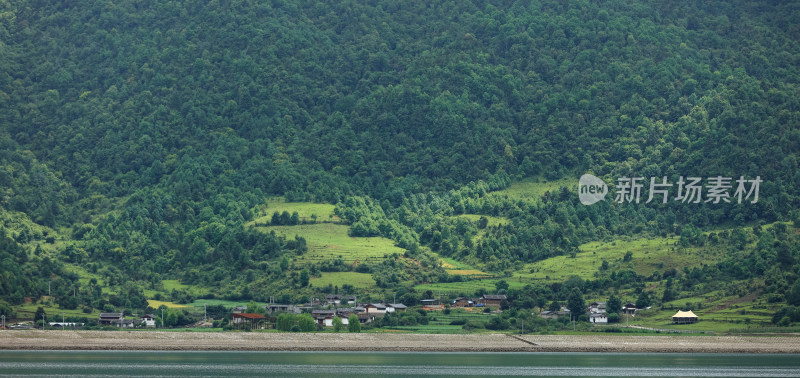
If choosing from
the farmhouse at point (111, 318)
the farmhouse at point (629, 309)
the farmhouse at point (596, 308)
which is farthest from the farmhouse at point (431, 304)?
the farmhouse at point (111, 318)

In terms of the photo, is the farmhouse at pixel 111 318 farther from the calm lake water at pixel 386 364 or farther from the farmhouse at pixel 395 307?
the farmhouse at pixel 395 307

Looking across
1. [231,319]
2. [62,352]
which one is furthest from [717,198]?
[62,352]

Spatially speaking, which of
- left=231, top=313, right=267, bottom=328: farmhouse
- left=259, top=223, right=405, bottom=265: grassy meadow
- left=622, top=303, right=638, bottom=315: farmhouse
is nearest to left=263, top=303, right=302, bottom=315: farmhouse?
left=231, top=313, right=267, bottom=328: farmhouse

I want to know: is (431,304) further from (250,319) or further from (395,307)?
(250,319)

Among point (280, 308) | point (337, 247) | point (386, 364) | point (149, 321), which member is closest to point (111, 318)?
point (149, 321)

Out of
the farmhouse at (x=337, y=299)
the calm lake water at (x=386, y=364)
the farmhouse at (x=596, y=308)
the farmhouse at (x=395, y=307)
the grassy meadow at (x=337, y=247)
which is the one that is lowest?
the calm lake water at (x=386, y=364)

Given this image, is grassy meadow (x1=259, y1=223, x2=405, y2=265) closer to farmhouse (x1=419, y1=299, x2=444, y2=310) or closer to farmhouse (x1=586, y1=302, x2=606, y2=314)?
farmhouse (x1=419, y1=299, x2=444, y2=310)
